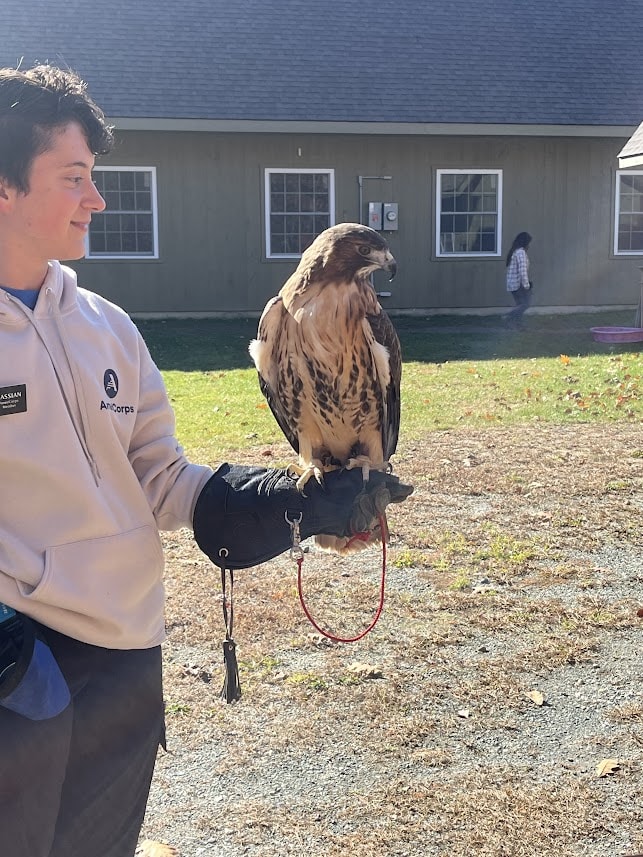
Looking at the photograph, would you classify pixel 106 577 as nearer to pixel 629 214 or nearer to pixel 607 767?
pixel 607 767

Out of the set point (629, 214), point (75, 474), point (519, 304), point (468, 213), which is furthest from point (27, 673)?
point (629, 214)

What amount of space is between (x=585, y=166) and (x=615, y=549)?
49.1 feet

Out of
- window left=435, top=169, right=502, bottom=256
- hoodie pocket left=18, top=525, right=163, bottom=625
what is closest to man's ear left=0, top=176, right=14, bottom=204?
hoodie pocket left=18, top=525, right=163, bottom=625

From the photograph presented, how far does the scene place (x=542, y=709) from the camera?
12.3 feet

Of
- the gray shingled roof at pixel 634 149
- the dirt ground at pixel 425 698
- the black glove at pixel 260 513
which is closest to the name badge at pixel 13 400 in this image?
the black glove at pixel 260 513

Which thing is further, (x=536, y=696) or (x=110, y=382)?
(x=536, y=696)

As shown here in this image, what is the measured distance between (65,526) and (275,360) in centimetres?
190

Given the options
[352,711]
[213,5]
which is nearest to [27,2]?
[213,5]

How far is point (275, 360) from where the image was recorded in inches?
152

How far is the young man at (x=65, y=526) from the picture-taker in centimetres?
196

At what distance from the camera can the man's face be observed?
6.73ft

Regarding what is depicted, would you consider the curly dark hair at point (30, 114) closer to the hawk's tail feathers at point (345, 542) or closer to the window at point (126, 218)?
the hawk's tail feathers at point (345, 542)

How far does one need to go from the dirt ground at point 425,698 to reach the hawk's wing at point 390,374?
3.20 feet

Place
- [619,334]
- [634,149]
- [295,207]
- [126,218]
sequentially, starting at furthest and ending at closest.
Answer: [295,207]
[126,218]
[634,149]
[619,334]
